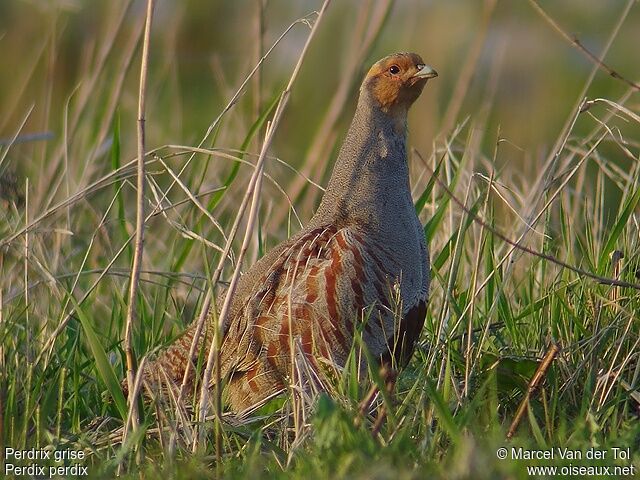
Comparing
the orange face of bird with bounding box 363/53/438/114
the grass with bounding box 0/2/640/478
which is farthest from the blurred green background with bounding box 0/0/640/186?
the orange face of bird with bounding box 363/53/438/114

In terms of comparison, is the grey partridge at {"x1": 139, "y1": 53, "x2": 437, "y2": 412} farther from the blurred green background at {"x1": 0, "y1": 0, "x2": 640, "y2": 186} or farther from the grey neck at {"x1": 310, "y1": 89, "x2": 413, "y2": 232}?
the blurred green background at {"x1": 0, "y1": 0, "x2": 640, "y2": 186}

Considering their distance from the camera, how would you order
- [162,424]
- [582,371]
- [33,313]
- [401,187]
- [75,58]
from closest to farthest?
Answer: [162,424]
[582,371]
[401,187]
[33,313]
[75,58]

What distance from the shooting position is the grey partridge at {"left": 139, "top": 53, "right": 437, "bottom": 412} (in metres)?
3.55

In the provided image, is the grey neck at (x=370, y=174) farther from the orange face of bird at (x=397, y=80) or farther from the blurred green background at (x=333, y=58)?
the blurred green background at (x=333, y=58)

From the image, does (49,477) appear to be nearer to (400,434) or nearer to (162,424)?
(162,424)

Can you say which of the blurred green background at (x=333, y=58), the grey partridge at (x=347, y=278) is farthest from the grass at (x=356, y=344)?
the blurred green background at (x=333, y=58)

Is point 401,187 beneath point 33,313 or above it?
above

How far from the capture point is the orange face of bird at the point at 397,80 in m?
3.93

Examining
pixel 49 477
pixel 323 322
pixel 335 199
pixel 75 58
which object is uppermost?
pixel 75 58

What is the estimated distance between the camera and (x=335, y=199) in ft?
12.6

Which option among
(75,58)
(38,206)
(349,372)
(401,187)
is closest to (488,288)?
(401,187)

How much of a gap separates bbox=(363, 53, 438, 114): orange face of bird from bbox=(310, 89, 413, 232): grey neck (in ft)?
0.11

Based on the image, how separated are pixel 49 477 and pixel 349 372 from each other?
2.89 feet

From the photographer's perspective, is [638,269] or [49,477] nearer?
[49,477]
